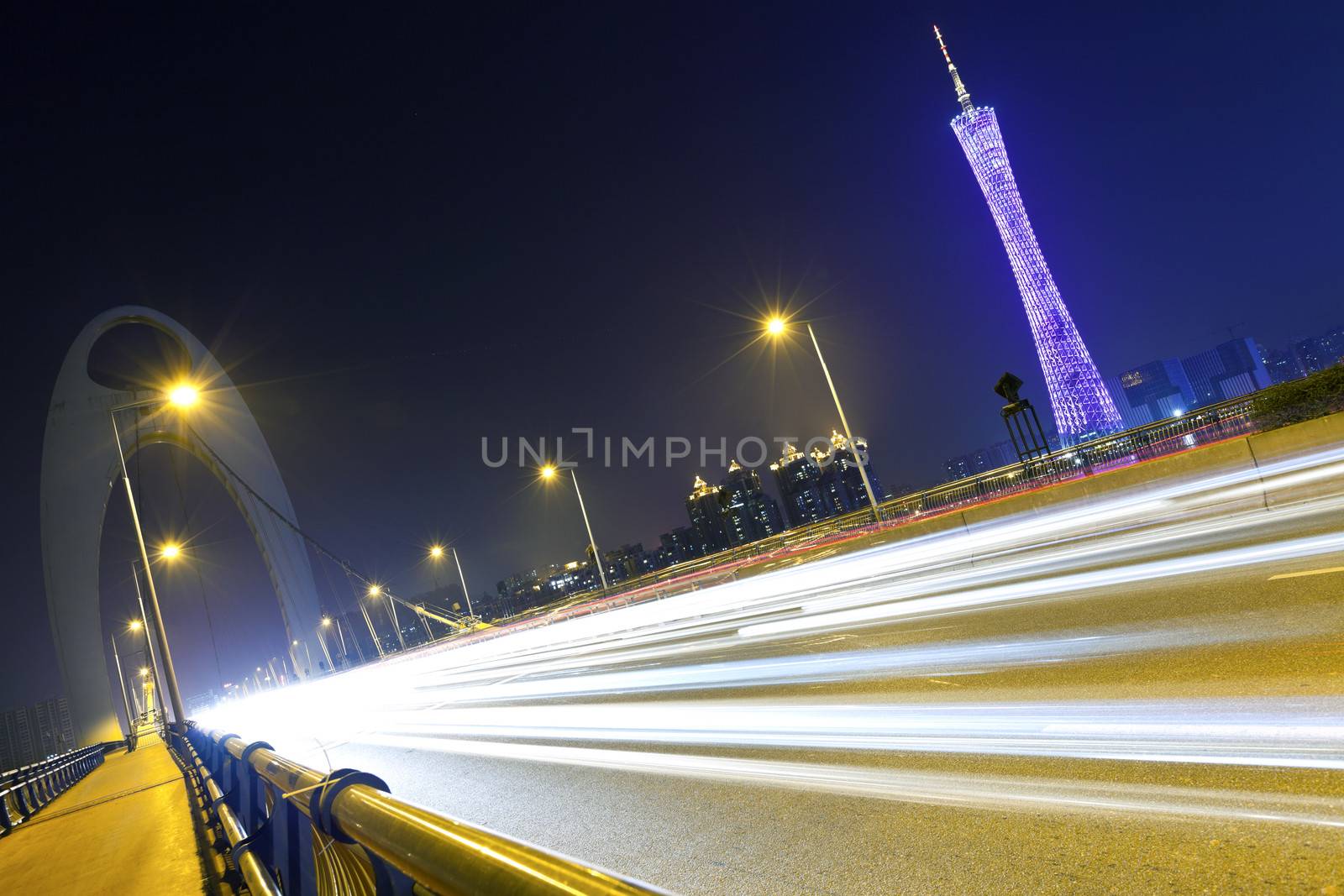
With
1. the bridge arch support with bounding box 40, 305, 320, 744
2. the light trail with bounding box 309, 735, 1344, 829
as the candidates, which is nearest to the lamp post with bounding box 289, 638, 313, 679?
the bridge arch support with bounding box 40, 305, 320, 744

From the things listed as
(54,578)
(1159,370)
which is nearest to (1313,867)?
(54,578)

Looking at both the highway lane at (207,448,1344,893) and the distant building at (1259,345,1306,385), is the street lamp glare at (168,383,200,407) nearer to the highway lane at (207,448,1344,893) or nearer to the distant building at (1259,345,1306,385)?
the highway lane at (207,448,1344,893)

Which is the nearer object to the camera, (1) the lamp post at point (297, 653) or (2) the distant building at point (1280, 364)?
(1) the lamp post at point (297, 653)

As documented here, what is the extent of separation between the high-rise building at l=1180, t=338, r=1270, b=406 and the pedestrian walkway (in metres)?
96.3

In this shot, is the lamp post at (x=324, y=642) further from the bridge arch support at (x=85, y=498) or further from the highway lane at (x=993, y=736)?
the highway lane at (x=993, y=736)

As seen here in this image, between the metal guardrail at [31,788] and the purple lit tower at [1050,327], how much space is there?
5876 cm

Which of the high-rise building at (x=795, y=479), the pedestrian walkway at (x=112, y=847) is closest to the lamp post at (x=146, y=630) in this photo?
the pedestrian walkway at (x=112, y=847)

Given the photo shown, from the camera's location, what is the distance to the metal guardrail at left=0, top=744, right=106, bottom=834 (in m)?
13.0

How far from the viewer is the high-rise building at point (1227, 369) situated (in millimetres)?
93562

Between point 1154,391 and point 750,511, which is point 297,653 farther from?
point 1154,391

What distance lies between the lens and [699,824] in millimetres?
5332

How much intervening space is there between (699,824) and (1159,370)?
420 feet

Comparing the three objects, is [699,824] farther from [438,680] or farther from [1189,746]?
[438,680]

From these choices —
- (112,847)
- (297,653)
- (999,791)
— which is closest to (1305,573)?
(999,791)
